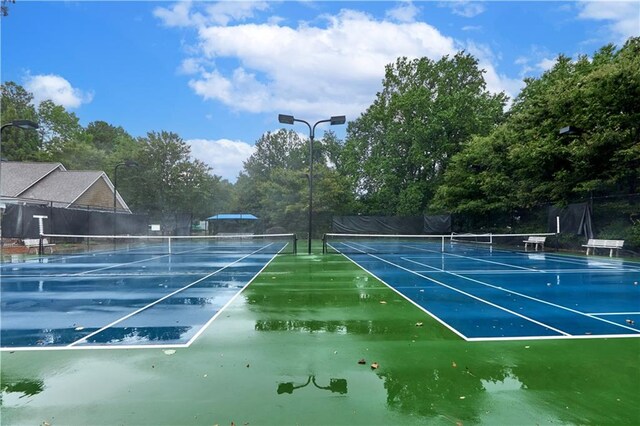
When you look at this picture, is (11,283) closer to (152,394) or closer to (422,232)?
(152,394)

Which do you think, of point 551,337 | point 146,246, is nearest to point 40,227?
point 146,246

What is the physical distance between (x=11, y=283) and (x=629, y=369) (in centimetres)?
1224

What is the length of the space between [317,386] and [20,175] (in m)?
35.0

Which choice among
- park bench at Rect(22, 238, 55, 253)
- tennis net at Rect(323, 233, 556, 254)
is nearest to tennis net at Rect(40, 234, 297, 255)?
park bench at Rect(22, 238, 55, 253)

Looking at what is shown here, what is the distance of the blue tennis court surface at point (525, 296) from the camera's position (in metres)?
5.66

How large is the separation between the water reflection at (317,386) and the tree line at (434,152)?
1751cm

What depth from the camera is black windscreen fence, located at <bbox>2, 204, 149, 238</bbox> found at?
21047 millimetres

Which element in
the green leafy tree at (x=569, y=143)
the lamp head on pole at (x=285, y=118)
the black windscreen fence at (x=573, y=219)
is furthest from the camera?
the black windscreen fence at (x=573, y=219)

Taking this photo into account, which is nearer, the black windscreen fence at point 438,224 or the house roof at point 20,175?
the house roof at point 20,175

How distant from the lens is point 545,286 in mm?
9266

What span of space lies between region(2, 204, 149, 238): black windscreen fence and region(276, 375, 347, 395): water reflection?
22.6m

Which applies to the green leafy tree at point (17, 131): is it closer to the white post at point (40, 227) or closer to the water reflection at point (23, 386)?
the white post at point (40, 227)

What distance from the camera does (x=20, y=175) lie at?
101ft

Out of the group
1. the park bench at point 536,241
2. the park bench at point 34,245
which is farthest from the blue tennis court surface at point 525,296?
the park bench at point 34,245
